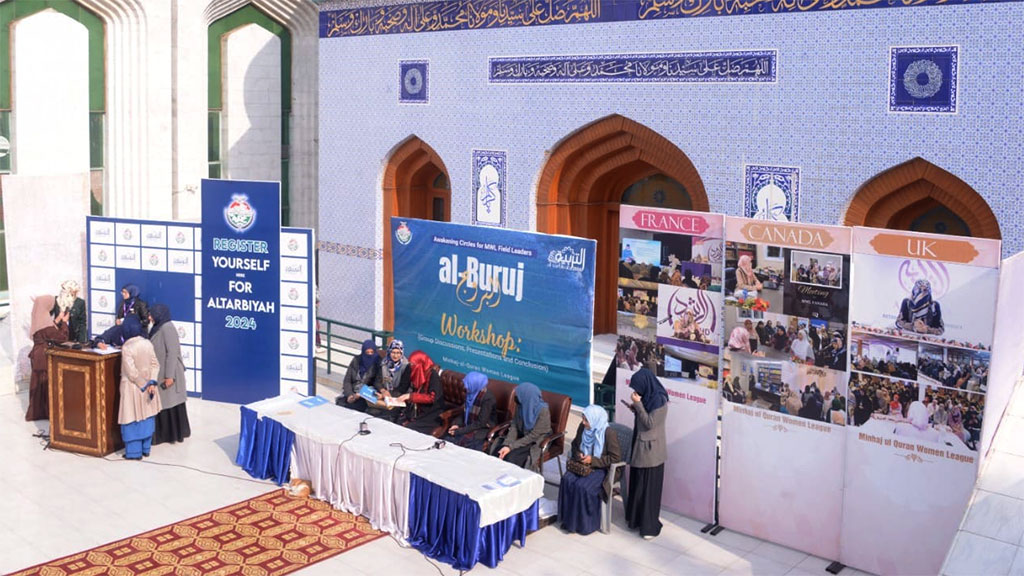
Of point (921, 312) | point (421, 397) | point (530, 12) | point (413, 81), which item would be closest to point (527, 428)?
point (421, 397)

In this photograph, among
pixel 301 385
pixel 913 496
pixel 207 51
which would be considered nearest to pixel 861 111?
pixel 913 496

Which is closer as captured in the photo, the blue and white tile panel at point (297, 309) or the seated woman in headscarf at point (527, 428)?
the seated woman in headscarf at point (527, 428)

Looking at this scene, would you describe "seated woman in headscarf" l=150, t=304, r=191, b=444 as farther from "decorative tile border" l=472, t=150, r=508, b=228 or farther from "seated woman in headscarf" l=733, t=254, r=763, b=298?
"seated woman in headscarf" l=733, t=254, r=763, b=298

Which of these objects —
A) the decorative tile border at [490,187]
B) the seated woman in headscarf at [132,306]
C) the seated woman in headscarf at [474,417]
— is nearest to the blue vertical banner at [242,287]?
the seated woman in headscarf at [132,306]

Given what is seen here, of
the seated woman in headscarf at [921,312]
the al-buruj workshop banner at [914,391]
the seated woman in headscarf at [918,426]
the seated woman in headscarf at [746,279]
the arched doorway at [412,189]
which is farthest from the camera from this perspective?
the arched doorway at [412,189]

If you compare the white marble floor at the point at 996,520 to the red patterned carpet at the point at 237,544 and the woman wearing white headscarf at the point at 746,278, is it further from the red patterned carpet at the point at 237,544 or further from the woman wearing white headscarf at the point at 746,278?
the red patterned carpet at the point at 237,544

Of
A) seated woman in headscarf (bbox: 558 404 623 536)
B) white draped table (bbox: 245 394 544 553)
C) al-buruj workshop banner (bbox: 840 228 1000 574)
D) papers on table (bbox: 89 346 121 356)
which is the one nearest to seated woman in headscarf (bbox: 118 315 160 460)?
papers on table (bbox: 89 346 121 356)

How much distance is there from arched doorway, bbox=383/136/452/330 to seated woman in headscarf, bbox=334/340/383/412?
3.50 meters

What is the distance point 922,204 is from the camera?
10.2 m

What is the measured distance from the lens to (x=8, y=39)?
14.2 metres

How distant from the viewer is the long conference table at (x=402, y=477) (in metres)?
7.75

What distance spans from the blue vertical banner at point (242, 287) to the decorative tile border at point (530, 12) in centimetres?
331

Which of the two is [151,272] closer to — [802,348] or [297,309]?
[297,309]

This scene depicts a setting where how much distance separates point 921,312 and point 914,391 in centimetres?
Result: 54
